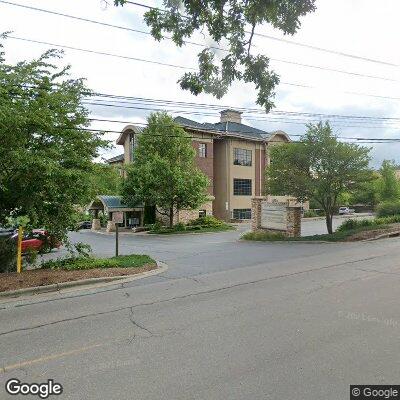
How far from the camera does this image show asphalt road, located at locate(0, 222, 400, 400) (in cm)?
420

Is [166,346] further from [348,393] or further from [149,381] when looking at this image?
[348,393]

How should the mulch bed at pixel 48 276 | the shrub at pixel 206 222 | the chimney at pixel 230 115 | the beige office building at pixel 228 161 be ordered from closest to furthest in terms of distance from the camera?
1. the mulch bed at pixel 48 276
2. the shrub at pixel 206 222
3. the beige office building at pixel 228 161
4. the chimney at pixel 230 115

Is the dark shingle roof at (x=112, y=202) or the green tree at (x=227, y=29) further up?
the green tree at (x=227, y=29)

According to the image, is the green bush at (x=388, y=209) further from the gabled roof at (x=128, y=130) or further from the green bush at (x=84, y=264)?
the green bush at (x=84, y=264)

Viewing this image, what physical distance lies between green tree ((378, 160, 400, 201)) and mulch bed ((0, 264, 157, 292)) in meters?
29.0

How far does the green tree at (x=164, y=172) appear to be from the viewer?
31.5 metres

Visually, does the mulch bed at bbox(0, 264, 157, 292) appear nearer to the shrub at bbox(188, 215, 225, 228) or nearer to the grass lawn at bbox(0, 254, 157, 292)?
the grass lawn at bbox(0, 254, 157, 292)

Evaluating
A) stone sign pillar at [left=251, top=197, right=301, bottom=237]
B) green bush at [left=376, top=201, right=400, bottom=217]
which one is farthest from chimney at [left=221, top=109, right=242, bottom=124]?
stone sign pillar at [left=251, top=197, right=301, bottom=237]

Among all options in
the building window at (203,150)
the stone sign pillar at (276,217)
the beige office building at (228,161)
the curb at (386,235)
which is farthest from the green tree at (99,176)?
the building window at (203,150)

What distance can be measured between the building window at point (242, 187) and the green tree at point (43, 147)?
3291 centimetres

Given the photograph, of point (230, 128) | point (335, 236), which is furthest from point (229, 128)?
point (335, 236)

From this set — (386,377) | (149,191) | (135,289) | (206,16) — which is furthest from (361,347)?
(149,191)

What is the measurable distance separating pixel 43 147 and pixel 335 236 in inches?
613

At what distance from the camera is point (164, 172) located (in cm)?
3130
